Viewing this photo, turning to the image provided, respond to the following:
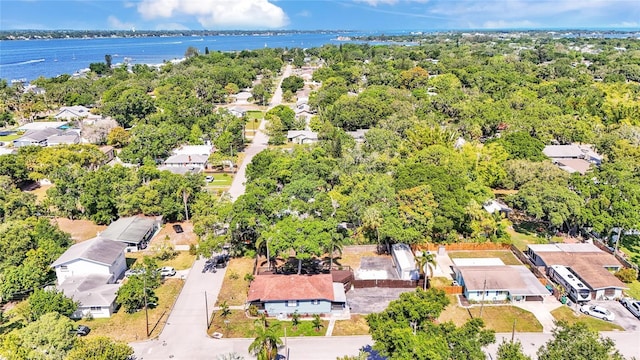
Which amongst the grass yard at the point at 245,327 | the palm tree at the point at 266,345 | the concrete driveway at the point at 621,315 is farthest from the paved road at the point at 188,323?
the concrete driveway at the point at 621,315

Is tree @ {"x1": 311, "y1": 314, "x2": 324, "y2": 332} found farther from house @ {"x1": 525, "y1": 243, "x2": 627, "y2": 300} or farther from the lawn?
house @ {"x1": 525, "y1": 243, "x2": 627, "y2": 300}

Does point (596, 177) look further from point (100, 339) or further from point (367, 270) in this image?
point (100, 339)

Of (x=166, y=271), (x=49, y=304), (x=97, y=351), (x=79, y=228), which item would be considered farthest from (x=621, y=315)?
(x=79, y=228)

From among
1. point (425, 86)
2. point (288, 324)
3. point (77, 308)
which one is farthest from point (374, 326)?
point (425, 86)

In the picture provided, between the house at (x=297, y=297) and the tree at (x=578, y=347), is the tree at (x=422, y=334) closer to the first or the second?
the tree at (x=578, y=347)

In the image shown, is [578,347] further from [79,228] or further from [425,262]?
[79,228]

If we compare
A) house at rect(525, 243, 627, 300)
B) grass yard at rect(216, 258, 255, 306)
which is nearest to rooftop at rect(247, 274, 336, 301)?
grass yard at rect(216, 258, 255, 306)
